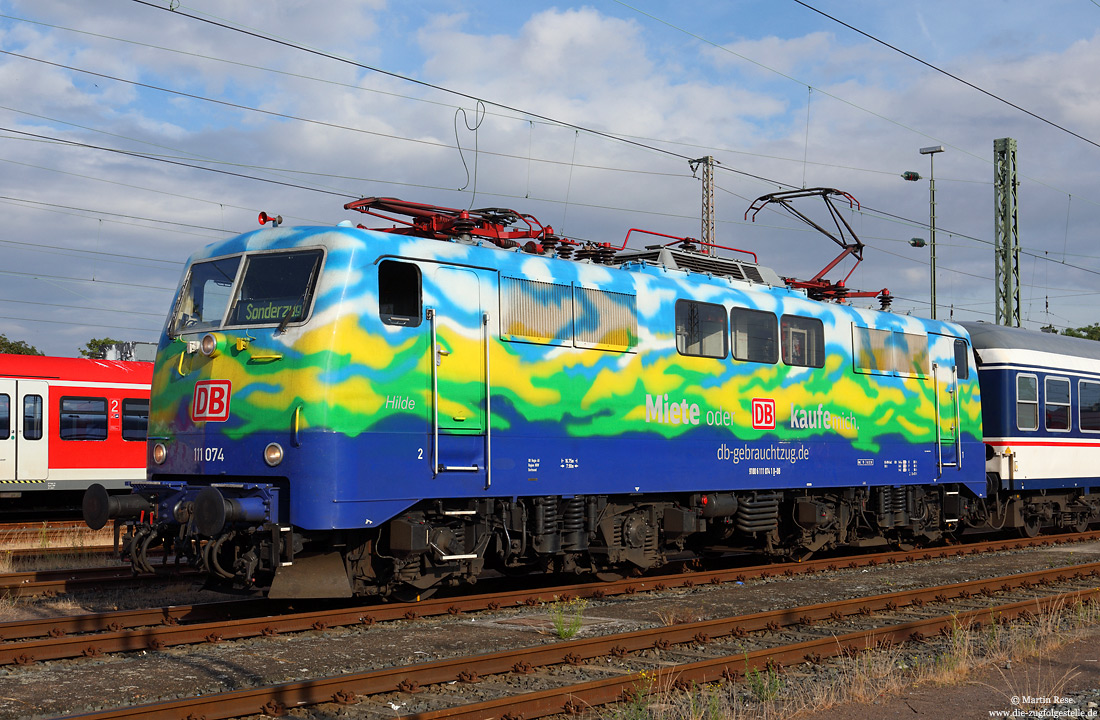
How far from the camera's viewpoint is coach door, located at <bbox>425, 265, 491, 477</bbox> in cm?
1062

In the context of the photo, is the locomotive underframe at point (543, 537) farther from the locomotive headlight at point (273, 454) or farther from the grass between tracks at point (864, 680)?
the grass between tracks at point (864, 680)

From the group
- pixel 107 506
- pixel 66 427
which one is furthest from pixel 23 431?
pixel 107 506

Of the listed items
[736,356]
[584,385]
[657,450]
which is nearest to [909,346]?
[736,356]

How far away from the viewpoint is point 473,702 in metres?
7.59

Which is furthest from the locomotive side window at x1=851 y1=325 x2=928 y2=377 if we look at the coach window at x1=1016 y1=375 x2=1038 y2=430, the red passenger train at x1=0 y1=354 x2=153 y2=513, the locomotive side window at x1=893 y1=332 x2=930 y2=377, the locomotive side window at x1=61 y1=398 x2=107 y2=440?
the locomotive side window at x1=61 y1=398 x2=107 y2=440

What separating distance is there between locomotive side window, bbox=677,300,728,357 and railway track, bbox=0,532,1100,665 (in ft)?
9.67

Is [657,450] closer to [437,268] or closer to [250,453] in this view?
[437,268]

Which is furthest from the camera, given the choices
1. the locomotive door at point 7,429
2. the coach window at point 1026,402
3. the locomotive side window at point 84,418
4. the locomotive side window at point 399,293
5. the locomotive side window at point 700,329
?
the locomotive side window at point 84,418

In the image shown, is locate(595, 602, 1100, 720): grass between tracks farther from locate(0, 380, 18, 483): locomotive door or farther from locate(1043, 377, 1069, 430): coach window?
locate(0, 380, 18, 483): locomotive door

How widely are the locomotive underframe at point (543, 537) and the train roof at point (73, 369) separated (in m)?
13.7

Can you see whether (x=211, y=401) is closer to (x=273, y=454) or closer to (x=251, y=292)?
(x=273, y=454)

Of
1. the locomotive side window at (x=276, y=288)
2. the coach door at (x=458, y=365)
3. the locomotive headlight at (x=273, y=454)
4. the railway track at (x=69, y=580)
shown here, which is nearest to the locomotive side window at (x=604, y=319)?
the coach door at (x=458, y=365)

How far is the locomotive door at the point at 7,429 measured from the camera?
2242 centimetres

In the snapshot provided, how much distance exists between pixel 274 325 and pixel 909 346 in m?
11.0
